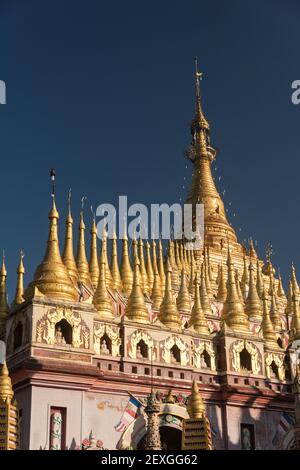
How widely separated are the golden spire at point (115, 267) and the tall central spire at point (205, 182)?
1698cm

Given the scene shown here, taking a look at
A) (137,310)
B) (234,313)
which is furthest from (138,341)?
(234,313)

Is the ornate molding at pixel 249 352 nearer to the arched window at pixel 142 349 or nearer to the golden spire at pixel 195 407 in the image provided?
the arched window at pixel 142 349

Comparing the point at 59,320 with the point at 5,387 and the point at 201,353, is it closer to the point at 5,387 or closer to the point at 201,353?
the point at 5,387

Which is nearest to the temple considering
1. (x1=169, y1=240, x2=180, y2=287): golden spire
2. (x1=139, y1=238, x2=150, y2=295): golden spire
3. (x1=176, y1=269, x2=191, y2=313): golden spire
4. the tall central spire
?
(x1=176, y1=269, x2=191, y2=313): golden spire

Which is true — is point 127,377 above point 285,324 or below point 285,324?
below

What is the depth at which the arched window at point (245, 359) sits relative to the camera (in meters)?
35.6

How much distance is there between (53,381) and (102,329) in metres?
3.79

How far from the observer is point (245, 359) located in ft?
118

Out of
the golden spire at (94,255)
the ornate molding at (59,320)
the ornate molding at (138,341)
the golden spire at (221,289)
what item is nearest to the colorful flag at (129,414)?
the ornate molding at (138,341)

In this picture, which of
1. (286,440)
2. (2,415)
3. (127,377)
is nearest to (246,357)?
(286,440)

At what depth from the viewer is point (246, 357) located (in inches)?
1410

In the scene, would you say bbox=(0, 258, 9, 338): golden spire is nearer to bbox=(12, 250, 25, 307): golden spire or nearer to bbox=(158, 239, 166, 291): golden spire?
bbox=(12, 250, 25, 307): golden spire
